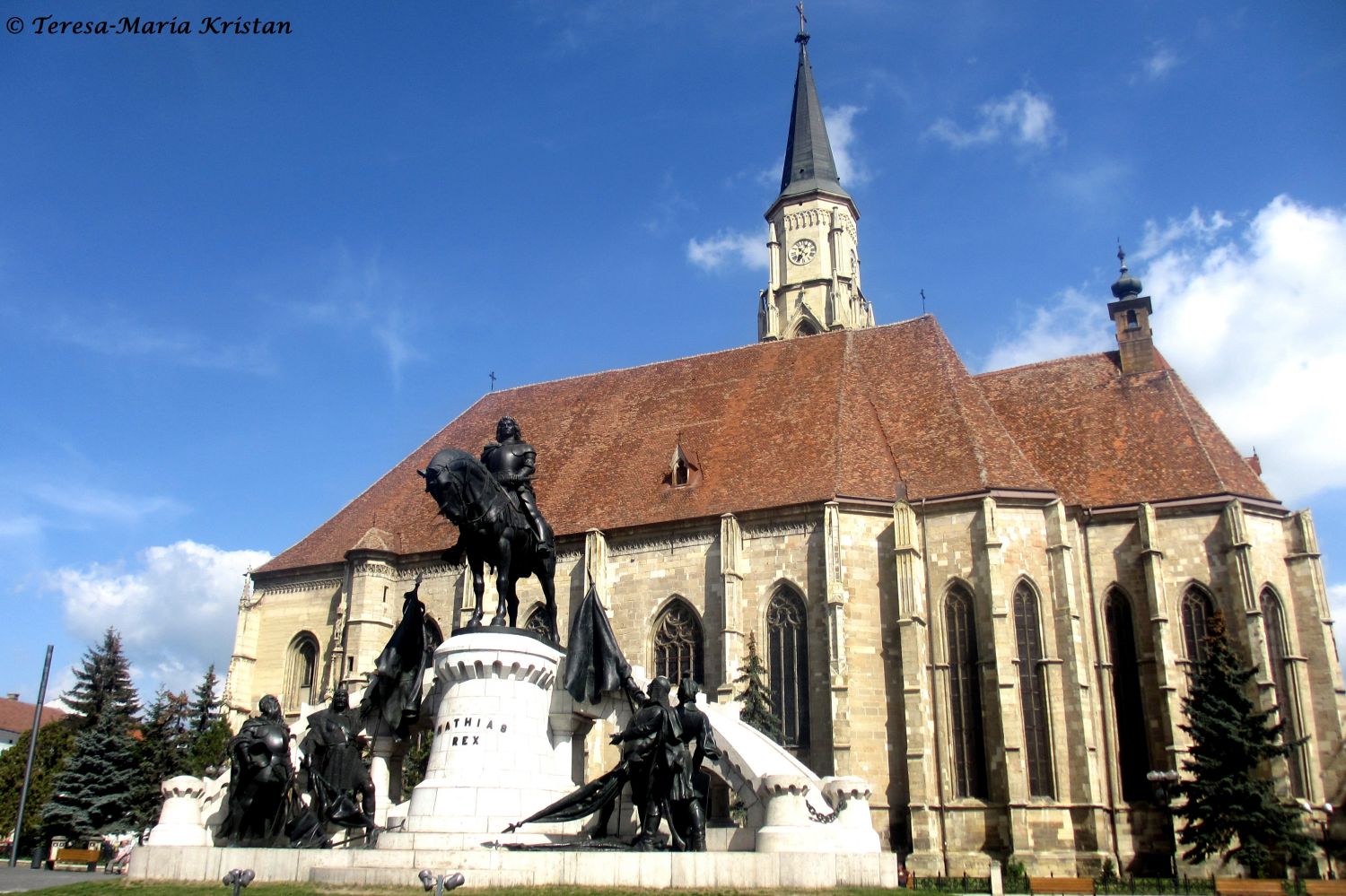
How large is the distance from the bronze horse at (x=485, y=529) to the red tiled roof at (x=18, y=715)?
60.9 m

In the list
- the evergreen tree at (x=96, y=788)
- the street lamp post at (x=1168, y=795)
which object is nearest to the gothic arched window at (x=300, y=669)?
the evergreen tree at (x=96, y=788)

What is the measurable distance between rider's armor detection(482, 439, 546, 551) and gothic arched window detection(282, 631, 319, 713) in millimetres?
21397

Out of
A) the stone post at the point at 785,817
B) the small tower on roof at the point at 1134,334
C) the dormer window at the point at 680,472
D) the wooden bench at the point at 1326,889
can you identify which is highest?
the small tower on roof at the point at 1134,334

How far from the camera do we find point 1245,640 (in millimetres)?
26938

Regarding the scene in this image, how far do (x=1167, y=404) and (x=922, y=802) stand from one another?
13438 mm

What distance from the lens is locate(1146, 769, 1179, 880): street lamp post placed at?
897 inches

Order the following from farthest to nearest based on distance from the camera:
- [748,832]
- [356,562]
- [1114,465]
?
[356,562] < [1114,465] < [748,832]

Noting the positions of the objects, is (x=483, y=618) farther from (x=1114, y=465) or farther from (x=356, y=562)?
(x=1114, y=465)

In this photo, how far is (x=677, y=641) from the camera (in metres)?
29.5

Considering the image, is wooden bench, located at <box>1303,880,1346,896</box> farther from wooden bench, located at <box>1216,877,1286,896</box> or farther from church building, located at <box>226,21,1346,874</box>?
church building, located at <box>226,21,1346,874</box>

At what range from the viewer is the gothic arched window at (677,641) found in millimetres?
29172

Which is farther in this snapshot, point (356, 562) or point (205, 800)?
point (356, 562)

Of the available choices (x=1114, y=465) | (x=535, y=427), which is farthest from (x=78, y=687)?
(x=1114, y=465)

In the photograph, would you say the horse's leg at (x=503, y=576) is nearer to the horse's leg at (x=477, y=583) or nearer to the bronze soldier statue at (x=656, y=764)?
the horse's leg at (x=477, y=583)
